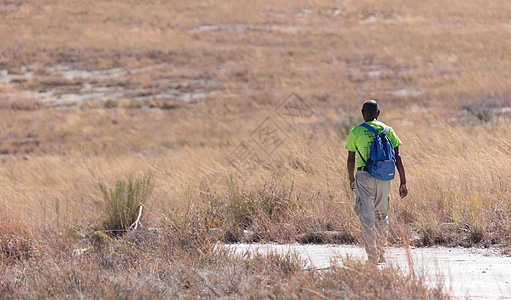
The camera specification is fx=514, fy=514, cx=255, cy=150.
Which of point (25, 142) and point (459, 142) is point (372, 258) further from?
point (25, 142)

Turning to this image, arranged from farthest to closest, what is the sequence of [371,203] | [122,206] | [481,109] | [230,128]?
[230,128]
[481,109]
[122,206]
[371,203]

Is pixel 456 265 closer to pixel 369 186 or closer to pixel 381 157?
pixel 369 186

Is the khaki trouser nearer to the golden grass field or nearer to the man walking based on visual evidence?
the man walking

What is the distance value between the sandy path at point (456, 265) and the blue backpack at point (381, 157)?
0.72 metres

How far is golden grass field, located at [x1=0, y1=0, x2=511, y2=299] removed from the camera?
16.1 ft

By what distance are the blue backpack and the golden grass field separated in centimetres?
49

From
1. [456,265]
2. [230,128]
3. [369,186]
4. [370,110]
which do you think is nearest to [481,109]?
[230,128]

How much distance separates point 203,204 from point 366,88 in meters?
17.8

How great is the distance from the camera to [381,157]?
14.9 ft

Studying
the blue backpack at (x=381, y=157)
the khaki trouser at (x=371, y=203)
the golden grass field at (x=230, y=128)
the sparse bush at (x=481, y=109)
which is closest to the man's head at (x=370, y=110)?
the blue backpack at (x=381, y=157)

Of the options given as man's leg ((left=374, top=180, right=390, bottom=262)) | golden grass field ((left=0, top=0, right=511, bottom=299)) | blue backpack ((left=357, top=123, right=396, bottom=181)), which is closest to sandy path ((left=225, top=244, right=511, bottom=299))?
man's leg ((left=374, top=180, right=390, bottom=262))

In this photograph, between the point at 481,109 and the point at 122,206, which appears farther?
the point at 481,109

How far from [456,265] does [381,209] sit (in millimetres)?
855

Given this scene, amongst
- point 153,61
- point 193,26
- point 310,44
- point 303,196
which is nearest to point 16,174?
point 303,196
